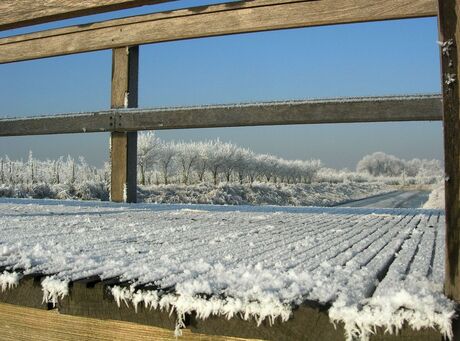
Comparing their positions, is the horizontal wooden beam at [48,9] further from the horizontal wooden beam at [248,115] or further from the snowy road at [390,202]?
the snowy road at [390,202]

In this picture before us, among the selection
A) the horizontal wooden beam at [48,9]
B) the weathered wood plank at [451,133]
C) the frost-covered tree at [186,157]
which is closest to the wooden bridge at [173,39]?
the horizontal wooden beam at [48,9]

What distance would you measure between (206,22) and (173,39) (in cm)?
32

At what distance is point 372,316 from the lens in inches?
28.7

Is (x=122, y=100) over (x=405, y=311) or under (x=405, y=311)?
over

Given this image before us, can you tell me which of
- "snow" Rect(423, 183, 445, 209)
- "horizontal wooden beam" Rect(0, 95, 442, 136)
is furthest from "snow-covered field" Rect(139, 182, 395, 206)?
"horizontal wooden beam" Rect(0, 95, 442, 136)

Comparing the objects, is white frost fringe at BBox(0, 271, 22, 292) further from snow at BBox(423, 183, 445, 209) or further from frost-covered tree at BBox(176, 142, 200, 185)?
frost-covered tree at BBox(176, 142, 200, 185)

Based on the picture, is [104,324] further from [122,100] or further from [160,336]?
[122,100]

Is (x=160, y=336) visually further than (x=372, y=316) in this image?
Yes

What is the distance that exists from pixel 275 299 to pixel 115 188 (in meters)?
3.25

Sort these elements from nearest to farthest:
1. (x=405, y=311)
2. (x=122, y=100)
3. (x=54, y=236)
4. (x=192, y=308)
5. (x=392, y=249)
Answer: (x=405, y=311)
(x=192, y=308)
(x=392, y=249)
(x=54, y=236)
(x=122, y=100)

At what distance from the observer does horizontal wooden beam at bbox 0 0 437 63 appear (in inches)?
122

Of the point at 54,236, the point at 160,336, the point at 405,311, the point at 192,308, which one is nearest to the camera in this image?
the point at 405,311

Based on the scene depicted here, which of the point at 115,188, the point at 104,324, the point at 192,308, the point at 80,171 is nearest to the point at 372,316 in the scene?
the point at 192,308

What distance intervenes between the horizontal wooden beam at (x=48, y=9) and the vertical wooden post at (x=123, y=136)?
6.29ft
